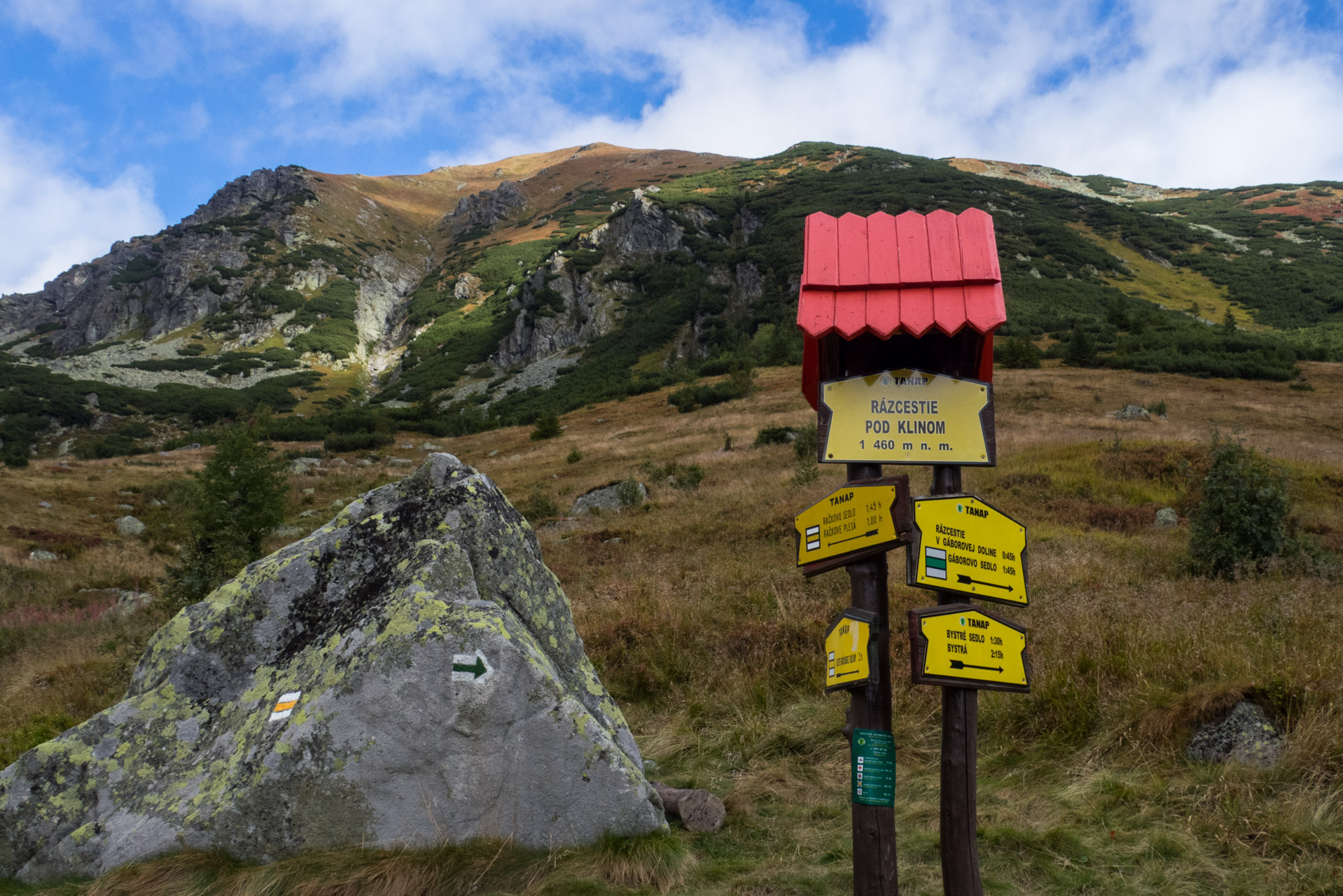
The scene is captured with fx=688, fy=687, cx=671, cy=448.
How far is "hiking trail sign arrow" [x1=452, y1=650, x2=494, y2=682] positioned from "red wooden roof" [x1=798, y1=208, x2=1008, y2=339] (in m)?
2.53

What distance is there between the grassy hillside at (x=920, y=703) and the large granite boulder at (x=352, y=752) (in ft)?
0.56

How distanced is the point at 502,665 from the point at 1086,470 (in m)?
16.1

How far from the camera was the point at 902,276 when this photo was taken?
3.56 meters

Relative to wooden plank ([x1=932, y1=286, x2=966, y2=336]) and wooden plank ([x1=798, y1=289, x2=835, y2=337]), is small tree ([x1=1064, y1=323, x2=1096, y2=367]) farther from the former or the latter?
wooden plank ([x1=798, y1=289, x2=835, y2=337])

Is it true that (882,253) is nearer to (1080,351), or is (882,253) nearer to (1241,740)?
(1241,740)

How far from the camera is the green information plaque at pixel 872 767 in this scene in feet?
10.6

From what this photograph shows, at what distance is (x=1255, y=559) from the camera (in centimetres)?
852

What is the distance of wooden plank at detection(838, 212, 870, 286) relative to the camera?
11.8 feet

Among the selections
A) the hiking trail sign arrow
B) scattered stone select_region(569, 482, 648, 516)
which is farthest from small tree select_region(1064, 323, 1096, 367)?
the hiking trail sign arrow

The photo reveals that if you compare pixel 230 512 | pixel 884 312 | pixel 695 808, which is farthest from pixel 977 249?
pixel 230 512

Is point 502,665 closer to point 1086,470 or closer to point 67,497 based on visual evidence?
point 1086,470

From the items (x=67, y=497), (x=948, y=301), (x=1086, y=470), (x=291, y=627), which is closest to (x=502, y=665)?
(x=291, y=627)

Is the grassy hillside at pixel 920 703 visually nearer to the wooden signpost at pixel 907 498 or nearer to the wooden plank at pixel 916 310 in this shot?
the wooden signpost at pixel 907 498

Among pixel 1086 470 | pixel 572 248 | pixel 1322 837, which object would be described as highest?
pixel 572 248
